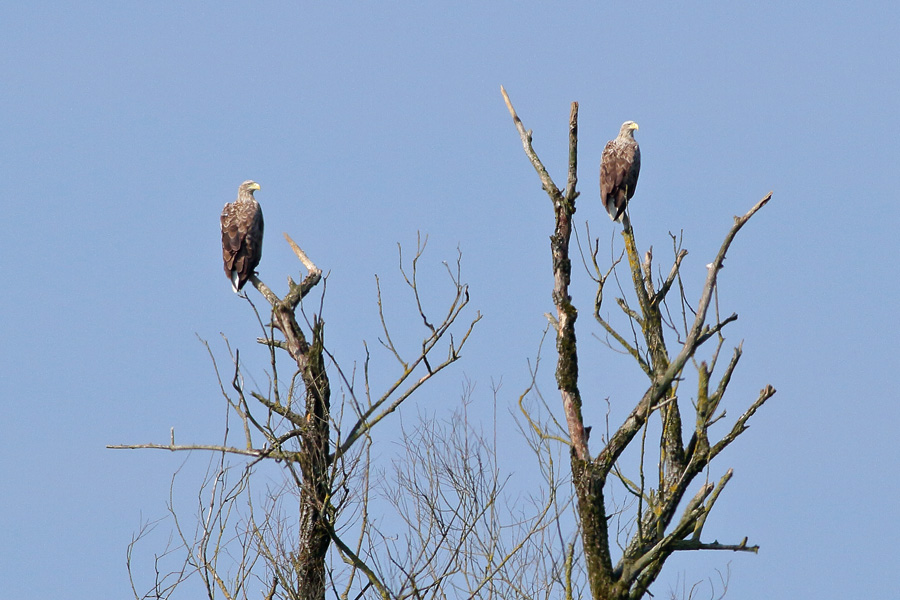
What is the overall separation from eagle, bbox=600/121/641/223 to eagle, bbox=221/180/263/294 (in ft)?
12.4

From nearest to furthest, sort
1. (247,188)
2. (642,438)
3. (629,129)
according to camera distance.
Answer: (642,438) < (247,188) < (629,129)

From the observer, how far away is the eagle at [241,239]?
9930mm

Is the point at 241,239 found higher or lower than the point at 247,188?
lower

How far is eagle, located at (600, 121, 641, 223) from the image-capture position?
11.3 m

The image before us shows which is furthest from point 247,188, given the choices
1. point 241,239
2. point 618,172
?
point 618,172

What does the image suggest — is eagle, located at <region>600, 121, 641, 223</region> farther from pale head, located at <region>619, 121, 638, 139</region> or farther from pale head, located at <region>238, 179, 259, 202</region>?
pale head, located at <region>238, 179, 259, 202</region>

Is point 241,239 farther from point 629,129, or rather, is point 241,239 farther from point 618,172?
point 629,129

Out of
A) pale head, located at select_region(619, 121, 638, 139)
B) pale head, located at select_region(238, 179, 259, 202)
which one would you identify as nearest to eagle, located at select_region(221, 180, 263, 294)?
pale head, located at select_region(238, 179, 259, 202)

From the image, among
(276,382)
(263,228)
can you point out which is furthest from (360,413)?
(263,228)

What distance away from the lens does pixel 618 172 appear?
11.6 meters

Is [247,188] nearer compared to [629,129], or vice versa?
[247,188]

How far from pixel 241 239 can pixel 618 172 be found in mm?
4250

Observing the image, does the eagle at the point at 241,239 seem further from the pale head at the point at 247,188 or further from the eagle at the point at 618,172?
the eagle at the point at 618,172

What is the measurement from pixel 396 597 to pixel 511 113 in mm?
3357
